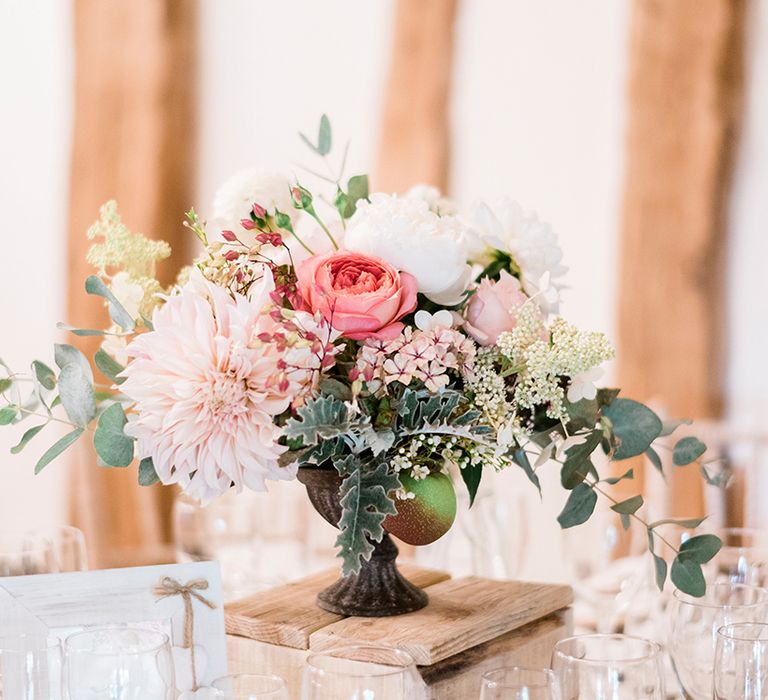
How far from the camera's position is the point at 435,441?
972mm

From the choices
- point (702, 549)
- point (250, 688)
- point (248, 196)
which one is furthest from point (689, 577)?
point (248, 196)

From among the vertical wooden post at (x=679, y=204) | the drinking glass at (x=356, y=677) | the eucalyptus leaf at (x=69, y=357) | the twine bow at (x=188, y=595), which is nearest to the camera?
the drinking glass at (x=356, y=677)

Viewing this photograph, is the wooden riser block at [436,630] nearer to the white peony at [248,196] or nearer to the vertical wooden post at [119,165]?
the white peony at [248,196]

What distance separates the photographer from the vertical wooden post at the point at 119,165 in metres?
3.13

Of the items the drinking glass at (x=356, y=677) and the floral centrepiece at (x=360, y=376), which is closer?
the drinking glass at (x=356, y=677)

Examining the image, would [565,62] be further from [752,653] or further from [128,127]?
[752,653]

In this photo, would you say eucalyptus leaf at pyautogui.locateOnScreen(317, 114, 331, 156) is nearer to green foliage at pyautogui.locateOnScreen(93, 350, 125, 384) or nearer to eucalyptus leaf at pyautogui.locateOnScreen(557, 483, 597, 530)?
green foliage at pyautogui.locateOnScreen(93, 350, 125, 384)

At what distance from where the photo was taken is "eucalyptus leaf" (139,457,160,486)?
Result: 3.26 ft

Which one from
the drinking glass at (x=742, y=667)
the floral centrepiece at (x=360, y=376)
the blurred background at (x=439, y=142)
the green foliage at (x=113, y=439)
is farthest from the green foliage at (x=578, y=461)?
the blurred background at (x=439, y=142)

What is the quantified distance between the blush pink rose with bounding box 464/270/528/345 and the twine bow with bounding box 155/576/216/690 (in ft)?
1.14

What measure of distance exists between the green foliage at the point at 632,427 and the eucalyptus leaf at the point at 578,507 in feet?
0.21

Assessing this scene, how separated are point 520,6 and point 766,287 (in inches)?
41.9

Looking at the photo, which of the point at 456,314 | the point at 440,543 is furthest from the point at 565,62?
the point at 456,314

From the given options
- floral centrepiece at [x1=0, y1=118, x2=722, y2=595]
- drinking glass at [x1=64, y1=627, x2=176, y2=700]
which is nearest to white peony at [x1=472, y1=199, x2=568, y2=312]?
floral centrepiece at [x1=0, y1=118, x2=722, y2=595]
